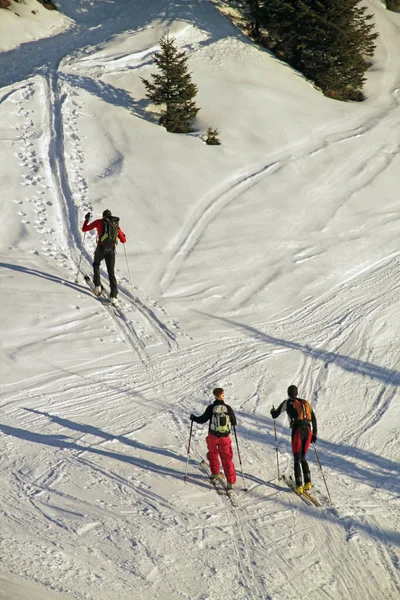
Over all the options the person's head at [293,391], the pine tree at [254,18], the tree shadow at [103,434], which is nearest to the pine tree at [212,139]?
the pine tree at [254,18]

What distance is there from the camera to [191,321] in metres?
13.0

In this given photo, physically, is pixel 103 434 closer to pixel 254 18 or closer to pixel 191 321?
pixel 191 321

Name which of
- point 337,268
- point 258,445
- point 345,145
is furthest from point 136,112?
point 258,445

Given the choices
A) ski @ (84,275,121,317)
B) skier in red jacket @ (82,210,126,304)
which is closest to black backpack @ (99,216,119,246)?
skier in red jacket @ (82,210,126,304)

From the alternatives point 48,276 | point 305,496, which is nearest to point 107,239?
point 48,276

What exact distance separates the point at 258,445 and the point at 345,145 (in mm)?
13760

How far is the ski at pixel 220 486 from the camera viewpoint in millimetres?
8273

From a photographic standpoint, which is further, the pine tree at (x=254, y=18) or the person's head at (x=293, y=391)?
the pine tree at (x=254, y=18)

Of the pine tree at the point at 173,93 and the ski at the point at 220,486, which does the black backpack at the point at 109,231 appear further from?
the pine tree at the point at 173,93

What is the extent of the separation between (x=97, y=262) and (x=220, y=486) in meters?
5.72

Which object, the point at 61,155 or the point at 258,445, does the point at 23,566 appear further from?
the point at 61,155

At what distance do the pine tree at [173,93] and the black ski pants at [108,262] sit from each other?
8592mm

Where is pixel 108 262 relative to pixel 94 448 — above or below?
above

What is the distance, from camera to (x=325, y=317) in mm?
13680
